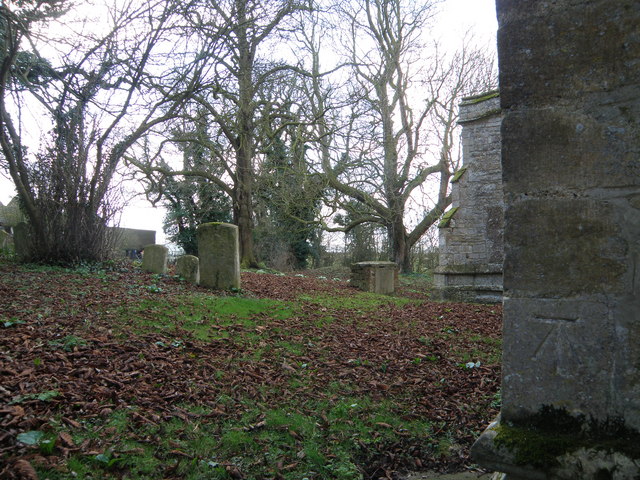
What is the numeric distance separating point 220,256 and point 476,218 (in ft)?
20.8

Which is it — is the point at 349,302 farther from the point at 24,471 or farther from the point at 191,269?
the point at 24,471

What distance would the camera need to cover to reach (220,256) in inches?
381

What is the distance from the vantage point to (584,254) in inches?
71.6

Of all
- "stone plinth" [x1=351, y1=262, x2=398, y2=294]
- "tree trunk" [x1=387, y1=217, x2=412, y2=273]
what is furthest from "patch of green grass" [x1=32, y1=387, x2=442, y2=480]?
"tree trunk" [x1=387, y1=217, x2=412, y2=273]

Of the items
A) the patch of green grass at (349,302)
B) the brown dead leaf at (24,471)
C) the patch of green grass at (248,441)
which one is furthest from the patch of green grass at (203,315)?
the brown dead leaf at (24,471)

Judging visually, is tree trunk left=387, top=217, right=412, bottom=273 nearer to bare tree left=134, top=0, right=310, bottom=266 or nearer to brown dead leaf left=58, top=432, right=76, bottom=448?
bare tree left=134, top=0, right=310, bottom=266

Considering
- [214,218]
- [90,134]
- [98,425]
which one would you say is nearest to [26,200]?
[90,134]

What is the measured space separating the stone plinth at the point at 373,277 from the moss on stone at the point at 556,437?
12.5 meters

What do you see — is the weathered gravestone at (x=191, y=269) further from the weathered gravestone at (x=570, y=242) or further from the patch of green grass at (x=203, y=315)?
the weathered gravestone at (x=570, y=242)

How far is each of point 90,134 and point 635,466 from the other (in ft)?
38.5

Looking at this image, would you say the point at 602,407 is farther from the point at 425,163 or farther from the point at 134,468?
the point at 425,163

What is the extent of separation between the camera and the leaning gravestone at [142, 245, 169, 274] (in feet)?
37.3

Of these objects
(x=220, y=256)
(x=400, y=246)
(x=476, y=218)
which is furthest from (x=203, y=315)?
(x=400, y=246)

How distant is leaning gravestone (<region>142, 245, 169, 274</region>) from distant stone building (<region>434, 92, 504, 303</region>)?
698 centimetres
